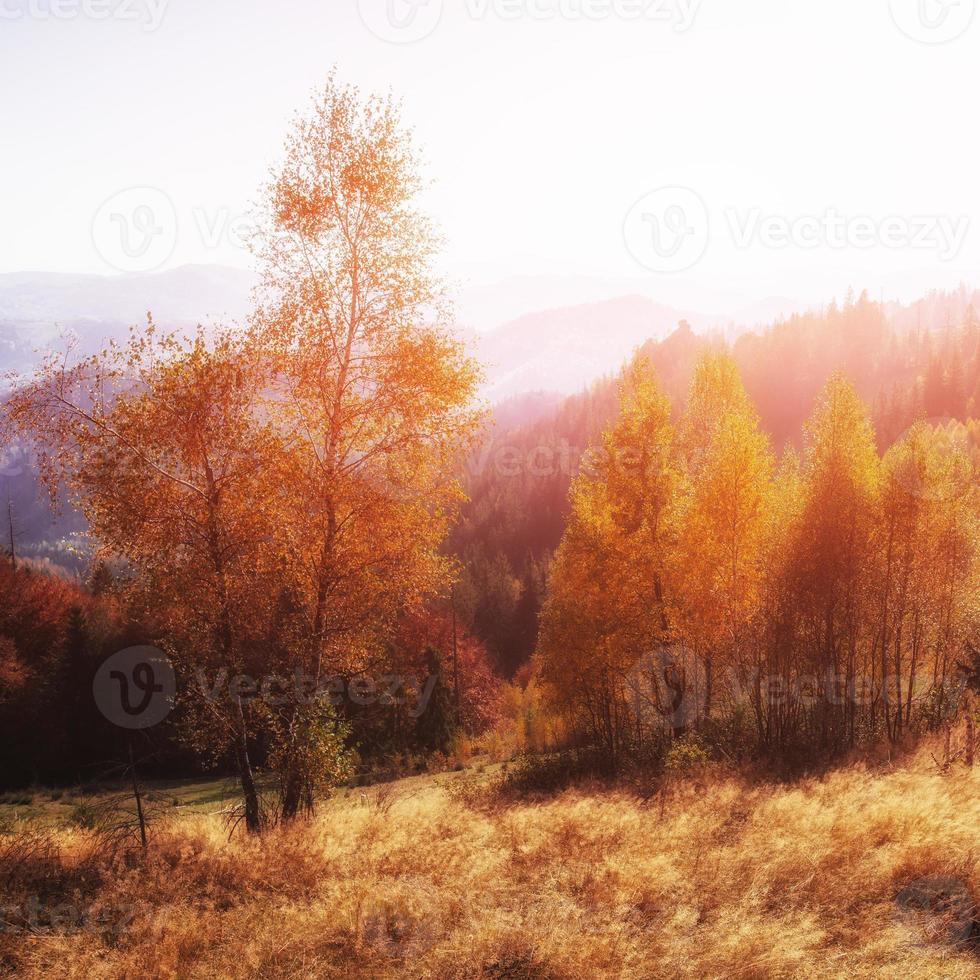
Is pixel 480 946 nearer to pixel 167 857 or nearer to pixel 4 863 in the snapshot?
pixel 167 857

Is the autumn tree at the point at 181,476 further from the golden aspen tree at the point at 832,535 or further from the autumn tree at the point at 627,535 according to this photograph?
the golden aspen tree at the point at 832,535

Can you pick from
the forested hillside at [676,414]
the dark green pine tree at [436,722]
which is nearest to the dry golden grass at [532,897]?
the dark green pine tree at [436,722]

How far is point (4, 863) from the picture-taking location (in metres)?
9.22

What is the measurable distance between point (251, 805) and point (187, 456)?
6.35 m

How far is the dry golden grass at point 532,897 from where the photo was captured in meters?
7.09

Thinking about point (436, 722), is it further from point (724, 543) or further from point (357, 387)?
point (357, 387)

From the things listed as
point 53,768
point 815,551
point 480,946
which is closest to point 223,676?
point 480,946

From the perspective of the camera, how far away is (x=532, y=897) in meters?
8.69

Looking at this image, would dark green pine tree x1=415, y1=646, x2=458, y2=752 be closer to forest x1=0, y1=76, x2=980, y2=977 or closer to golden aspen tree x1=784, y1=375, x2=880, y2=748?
forest x1=0, y1=76, x2=980, y2=977

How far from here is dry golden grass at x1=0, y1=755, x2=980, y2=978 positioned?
23.3 feet

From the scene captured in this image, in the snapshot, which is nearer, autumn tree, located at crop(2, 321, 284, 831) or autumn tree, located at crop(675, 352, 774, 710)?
autumn tree, located at crop(2, 321, 284, 831)

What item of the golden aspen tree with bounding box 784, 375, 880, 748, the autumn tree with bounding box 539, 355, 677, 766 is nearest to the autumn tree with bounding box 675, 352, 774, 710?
the autumn tree with bounding box 539, 355, 677, 766

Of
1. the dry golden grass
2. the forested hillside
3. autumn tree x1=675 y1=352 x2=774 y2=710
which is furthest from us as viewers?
the forested hillside

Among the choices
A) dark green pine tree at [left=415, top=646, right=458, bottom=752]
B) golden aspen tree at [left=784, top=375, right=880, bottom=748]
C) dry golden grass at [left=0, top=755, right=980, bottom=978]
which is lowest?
dark green pine tree at [left=415, top=646, right=458, bottom=752]
